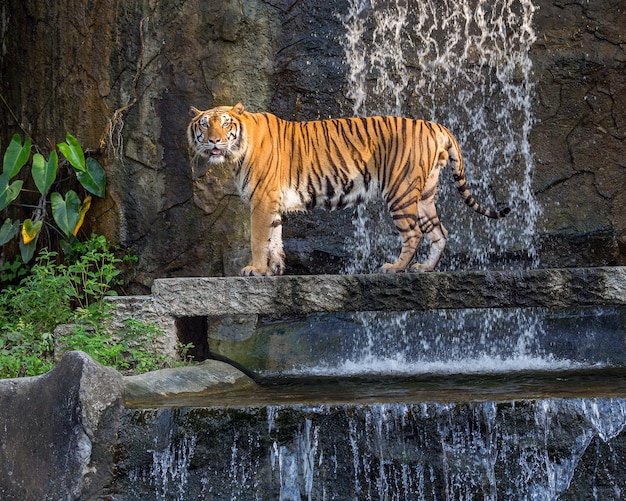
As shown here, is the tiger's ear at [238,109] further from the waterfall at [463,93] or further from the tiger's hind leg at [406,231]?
the waterfall at [463,93]

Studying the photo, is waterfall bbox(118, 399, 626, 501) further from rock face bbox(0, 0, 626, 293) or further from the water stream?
rock face bbox(0, 0, 626, 293)

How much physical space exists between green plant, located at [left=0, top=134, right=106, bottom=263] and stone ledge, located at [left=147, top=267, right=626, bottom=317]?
2204mm

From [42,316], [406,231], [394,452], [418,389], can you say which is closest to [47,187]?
[42,316]

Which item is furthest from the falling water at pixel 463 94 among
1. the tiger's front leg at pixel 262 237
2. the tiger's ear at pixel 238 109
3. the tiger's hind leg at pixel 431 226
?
the tiger's ear at pixel 238 109

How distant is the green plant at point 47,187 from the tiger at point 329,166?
159cm

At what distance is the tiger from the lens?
5.60 metres

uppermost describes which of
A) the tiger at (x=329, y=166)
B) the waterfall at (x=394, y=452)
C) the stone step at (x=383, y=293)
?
the tiger at (x=329, y=166)

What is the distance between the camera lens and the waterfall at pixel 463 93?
7.10 m

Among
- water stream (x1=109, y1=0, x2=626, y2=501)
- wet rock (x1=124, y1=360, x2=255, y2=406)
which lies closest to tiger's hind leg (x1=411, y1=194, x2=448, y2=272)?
water stream (x1=109, y1=0, x2=626, y2=501)

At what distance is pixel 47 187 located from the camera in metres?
6.89

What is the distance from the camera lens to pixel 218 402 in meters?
4.16

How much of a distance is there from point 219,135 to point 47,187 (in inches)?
80.6

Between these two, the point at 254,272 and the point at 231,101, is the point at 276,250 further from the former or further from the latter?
the point at 231,101

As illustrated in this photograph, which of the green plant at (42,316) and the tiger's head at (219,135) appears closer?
the green plant at (42,316)
